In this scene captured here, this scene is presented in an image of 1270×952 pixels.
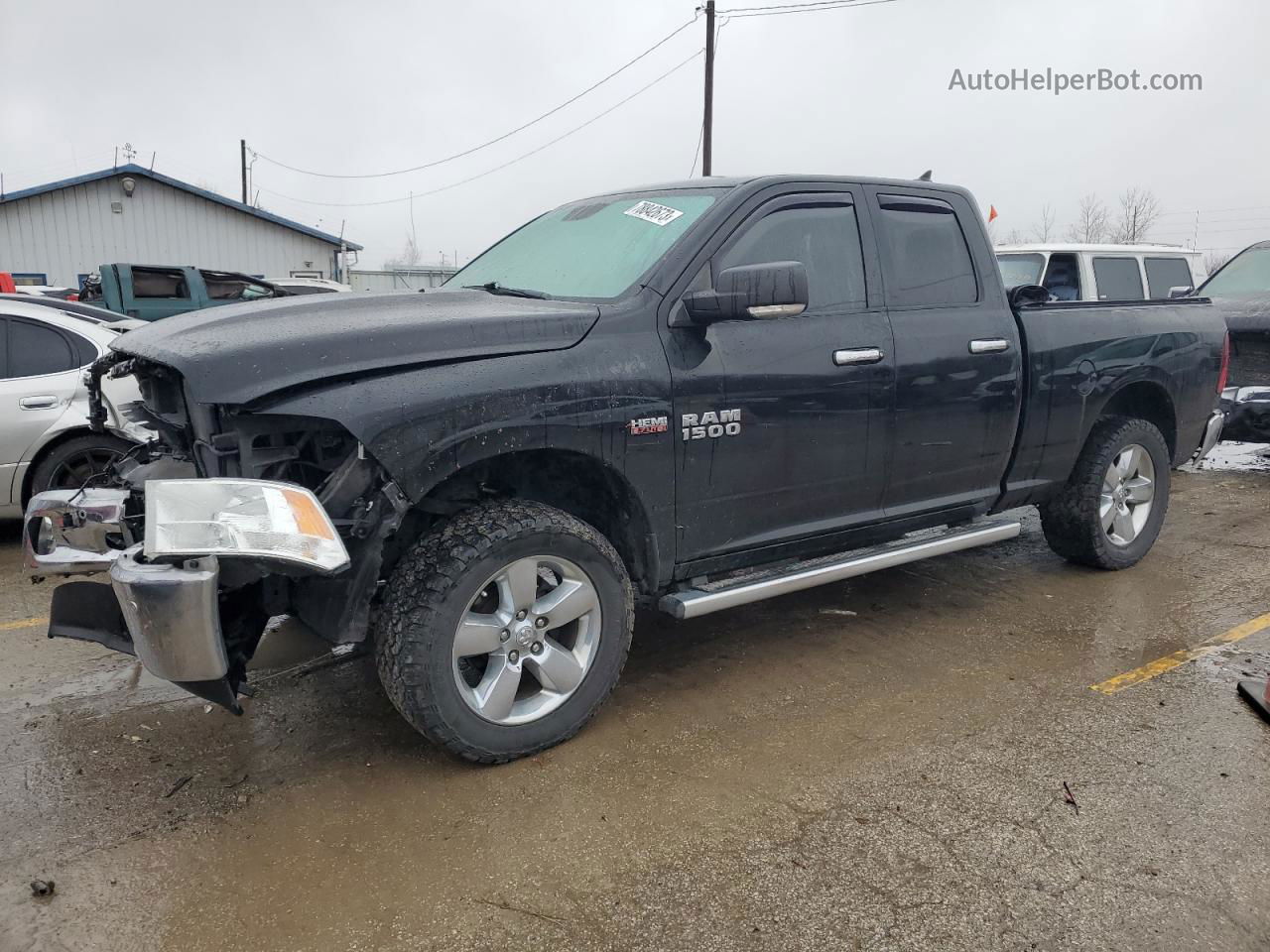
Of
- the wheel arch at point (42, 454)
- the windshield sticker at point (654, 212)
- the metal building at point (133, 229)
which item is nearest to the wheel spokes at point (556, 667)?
the windshield sticker at point (654, 212)

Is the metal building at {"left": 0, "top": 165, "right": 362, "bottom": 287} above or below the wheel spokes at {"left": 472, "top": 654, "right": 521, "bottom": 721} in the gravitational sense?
above

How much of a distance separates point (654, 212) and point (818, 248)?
0.69 metres

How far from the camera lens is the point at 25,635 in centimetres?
428

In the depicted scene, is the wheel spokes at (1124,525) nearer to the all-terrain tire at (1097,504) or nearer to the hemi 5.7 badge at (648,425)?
the all-terrain tire at (1097,504)

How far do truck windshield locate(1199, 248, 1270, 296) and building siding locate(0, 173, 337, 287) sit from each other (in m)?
23.4

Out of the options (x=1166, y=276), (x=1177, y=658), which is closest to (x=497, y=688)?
(x=1177, y=658)

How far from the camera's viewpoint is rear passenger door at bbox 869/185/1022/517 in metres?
3.98

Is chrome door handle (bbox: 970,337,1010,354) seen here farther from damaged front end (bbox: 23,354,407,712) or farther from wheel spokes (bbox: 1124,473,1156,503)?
damaged front end (bbox: 23,354,407,712)

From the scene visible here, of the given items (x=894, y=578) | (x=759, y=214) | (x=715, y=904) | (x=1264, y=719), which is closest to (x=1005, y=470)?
(x=894, y=578)

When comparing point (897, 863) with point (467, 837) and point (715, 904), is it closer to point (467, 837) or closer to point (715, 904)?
point (715, 904)

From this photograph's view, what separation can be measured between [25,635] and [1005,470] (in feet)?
15.2

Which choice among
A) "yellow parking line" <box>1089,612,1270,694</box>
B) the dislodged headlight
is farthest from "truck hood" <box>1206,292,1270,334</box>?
the dislodged headlight

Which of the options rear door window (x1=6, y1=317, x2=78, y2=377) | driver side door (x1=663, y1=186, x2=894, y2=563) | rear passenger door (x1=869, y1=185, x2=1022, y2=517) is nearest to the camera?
driver side door (x1=663, y1=186, x2=894, y2=563)

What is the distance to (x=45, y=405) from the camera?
5633mm
